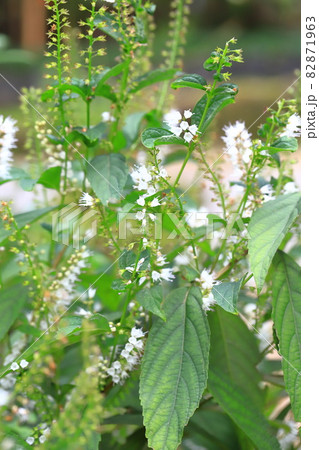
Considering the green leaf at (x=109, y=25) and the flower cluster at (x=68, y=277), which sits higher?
the green leaf at (x=109, y=25)

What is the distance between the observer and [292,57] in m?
7.11

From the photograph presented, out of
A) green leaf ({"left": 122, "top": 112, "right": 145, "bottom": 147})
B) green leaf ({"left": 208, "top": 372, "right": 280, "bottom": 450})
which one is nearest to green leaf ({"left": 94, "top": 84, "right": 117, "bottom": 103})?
green leaf ({"left": 122, "top": 112, "right": 145, "bottom": 147})

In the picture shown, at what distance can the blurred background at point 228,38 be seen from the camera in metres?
5.72

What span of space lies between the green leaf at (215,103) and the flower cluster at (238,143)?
0.08 metres

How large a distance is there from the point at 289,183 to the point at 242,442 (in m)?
0.32

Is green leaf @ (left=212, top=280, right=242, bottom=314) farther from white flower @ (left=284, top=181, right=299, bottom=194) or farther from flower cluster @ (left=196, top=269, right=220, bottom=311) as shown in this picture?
white flower @ (left=284, top=181, right=299, bottom=194)

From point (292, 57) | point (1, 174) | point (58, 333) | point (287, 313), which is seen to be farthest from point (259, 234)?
point (292, 57)

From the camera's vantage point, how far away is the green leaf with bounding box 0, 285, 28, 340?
29.5 inches

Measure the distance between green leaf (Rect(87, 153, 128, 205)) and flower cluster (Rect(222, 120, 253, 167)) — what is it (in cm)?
12

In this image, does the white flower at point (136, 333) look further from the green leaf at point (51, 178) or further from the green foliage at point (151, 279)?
the green leaf at point (51, 178)

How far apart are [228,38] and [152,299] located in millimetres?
5973

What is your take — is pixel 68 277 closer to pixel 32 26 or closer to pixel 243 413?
pixel 243 413

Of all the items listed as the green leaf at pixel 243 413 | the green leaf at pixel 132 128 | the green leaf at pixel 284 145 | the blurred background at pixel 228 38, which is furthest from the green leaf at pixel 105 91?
the blurred background at pixel 228 38

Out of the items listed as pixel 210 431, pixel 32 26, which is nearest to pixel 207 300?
pixel 210 431
